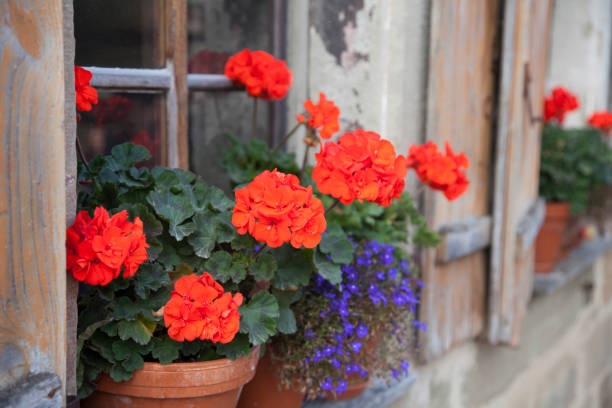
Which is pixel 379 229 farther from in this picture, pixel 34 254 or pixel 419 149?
pixel 34 254

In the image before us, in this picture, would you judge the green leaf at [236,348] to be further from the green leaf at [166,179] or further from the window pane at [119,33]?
the window pane at [119,33]

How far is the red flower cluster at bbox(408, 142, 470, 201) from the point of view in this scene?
5.35 ft

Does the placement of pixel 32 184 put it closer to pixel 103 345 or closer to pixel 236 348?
pixel 103 345

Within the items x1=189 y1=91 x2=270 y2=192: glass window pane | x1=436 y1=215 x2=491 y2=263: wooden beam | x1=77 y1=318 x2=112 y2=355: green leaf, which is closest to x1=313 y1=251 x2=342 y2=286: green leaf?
x1=77 y1=318 x2=112 y2=355: green leaf

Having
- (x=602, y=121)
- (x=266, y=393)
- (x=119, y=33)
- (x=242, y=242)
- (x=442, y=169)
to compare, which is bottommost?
(x=266, y=393)

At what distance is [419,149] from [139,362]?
894 millimetres

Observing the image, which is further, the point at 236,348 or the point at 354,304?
→ the point at 354,304

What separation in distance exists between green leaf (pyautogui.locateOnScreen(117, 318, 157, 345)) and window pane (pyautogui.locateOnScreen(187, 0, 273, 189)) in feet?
2.64

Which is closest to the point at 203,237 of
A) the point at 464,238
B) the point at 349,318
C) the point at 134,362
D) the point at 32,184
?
the point at 134,362

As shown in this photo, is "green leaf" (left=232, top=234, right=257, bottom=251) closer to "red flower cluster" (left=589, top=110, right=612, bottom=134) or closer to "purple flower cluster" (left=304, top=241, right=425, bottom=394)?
"purple flower cluster" (left=304, top=241, right=425, bottom=394)

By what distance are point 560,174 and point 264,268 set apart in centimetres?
276

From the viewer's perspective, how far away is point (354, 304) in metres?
1.55

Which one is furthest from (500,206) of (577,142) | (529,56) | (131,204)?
(131,204)

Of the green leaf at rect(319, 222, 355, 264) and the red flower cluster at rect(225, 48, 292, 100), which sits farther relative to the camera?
the red flower cluster at rect(225, 48, 292, 100)
